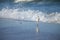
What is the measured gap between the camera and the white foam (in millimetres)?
2151

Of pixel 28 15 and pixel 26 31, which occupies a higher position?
pixel 28 15

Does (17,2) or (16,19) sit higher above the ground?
(17,2)

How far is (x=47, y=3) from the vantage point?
2.18 m

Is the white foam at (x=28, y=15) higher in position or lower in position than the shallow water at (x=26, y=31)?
higher

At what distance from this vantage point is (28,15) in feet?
7.19

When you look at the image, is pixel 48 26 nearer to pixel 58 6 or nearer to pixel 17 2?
pixel 58 6

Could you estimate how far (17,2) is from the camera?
221 centimetres

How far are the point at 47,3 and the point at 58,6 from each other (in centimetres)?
16

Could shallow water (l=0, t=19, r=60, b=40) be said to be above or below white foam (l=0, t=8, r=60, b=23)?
below

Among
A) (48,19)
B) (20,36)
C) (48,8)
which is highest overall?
(48,8)

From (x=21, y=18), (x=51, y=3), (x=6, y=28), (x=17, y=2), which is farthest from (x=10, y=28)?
(x=51, y=3)

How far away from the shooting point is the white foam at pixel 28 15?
2.15 m

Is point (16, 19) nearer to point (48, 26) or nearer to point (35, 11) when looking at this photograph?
point (35, 11)

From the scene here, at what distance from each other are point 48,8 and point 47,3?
0.08 m
